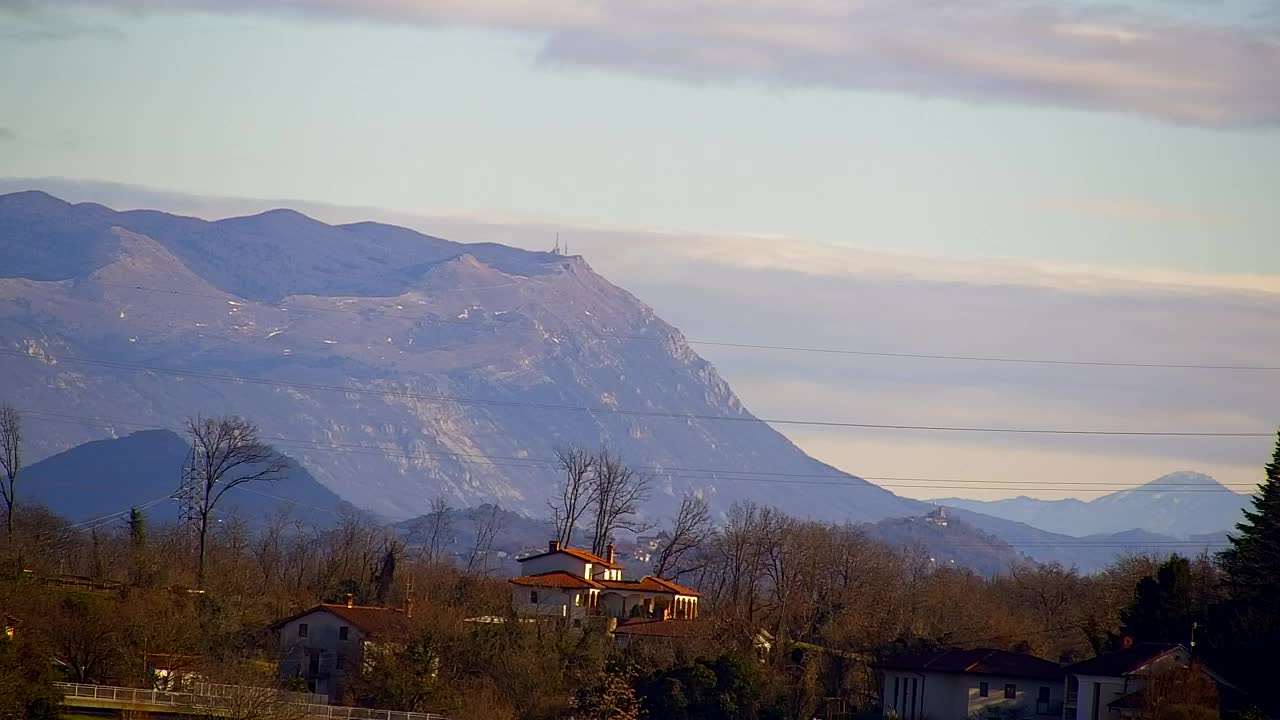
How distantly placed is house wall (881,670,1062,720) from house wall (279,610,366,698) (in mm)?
26528

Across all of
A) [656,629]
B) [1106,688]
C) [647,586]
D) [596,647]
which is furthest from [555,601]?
[1106,688]

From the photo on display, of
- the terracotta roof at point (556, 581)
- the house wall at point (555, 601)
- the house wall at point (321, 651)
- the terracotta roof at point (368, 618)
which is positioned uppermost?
the terracotta roof at point (556, 581)

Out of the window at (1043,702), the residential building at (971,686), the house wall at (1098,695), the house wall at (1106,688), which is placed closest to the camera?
the house wall at (1106,688)

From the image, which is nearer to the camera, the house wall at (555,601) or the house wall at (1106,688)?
the house wall at (1106,688)

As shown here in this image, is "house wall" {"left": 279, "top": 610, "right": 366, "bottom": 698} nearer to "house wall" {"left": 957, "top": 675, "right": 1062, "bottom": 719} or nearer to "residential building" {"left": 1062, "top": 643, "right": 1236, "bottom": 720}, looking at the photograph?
"house wall" {"left": 957, "top": 675, "right": 1062, "bottom": 719}

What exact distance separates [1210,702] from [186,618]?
158 feet

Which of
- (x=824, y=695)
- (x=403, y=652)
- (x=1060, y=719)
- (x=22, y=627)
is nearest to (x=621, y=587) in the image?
(x=824, y=695)

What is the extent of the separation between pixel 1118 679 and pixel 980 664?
40.3ft

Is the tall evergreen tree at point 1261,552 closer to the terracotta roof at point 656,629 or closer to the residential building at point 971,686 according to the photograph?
the residential building at point 971,686

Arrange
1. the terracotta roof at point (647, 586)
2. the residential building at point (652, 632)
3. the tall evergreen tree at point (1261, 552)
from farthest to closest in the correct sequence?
the terracotta roof at point (647, 586) < the residential building at point (652, 632) < the tall evergreen tree at point (1261, 552)

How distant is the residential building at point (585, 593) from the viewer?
115125 mm

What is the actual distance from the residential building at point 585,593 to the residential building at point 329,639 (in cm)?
1282

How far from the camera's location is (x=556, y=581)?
4592 inches

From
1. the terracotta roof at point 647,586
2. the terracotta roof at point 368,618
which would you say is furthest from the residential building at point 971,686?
the terracotta roof at point 647,586
